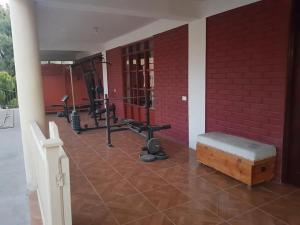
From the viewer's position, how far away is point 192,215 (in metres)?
2.61

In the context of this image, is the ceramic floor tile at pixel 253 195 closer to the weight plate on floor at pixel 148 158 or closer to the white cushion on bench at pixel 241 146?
the white cushion on bench at pixel 241 146

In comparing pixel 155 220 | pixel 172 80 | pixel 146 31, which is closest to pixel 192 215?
pixel 155 220

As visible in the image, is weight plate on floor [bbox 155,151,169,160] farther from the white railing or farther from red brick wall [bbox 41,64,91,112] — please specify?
red brick wall [bbox 41,64,91,112]

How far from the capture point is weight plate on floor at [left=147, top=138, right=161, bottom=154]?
4363mm

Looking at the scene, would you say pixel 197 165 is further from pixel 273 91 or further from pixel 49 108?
pixel 49 108

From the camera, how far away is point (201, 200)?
291cm

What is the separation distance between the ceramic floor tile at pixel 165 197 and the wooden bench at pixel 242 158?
79 cm

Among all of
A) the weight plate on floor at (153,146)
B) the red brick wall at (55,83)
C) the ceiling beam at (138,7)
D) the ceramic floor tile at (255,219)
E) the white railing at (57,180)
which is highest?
the ceiling beam at (138,7)

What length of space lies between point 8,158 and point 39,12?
107 inches

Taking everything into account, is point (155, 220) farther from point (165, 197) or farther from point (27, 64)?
point (27, 64)

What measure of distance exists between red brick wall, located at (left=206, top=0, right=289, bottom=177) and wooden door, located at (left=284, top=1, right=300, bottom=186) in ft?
0.31

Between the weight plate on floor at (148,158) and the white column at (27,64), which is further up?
the white column at (27,64)

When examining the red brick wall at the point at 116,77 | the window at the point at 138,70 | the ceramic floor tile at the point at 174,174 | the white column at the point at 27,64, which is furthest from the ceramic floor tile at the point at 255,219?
the red brick wall at the point at 116,77

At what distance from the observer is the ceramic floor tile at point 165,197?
9.27 ft
